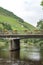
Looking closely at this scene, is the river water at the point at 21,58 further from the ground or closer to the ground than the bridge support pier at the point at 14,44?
closer to the ground

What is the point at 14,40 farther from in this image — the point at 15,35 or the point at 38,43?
the point at 38,43

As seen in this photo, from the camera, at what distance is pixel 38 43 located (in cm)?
15275

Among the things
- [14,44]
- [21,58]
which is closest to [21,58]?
[21,58]

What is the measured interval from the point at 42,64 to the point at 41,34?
1366 inches

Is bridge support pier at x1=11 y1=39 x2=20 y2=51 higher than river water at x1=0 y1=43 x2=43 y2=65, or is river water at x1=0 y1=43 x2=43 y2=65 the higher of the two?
bridge support pier at x1=11 y1=39 x2=20 y2=51

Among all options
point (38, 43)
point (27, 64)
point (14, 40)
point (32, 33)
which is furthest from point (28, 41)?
point (27, 64)

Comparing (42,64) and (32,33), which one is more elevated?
(32,33)

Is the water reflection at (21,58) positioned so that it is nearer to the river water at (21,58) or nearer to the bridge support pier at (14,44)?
the river water at (21,58)

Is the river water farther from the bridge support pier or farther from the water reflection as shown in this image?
the bridge support pier

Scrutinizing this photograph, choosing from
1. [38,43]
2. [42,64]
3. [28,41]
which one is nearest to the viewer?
[42,64]

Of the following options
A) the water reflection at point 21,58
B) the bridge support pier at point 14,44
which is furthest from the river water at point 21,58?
the bridge support pier at point 14,44

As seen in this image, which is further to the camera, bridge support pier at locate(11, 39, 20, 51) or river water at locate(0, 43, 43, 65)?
bridge support pier at locate(11, 39, 20, 51)

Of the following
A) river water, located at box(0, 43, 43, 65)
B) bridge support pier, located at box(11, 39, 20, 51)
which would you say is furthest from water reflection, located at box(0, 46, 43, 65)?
bridge support pier, located at box(11, 39, 20, 51)

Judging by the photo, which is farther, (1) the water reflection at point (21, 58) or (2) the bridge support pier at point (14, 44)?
(2) the bridge support pier at point (14, 44)
